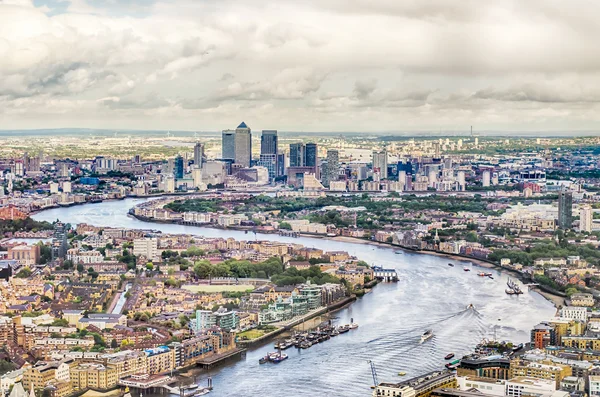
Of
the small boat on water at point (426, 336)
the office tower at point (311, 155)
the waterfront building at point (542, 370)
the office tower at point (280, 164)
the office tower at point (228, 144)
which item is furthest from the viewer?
the office tower at point (228, 144)

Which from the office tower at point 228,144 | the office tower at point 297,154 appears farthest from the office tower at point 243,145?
the office tower at point 297,154

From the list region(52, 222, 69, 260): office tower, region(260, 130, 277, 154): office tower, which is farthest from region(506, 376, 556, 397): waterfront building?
region(260, 130, 277, 154): office tower

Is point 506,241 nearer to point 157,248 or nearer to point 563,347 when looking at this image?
point 157,248

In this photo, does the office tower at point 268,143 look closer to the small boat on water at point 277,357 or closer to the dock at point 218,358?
the dock at point 218,358

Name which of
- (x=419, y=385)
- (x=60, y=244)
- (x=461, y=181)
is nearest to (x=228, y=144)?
(x=461, y=181)

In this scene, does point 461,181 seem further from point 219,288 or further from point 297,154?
point 219,288

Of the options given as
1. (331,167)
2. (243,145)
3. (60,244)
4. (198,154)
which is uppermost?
(243,145)
